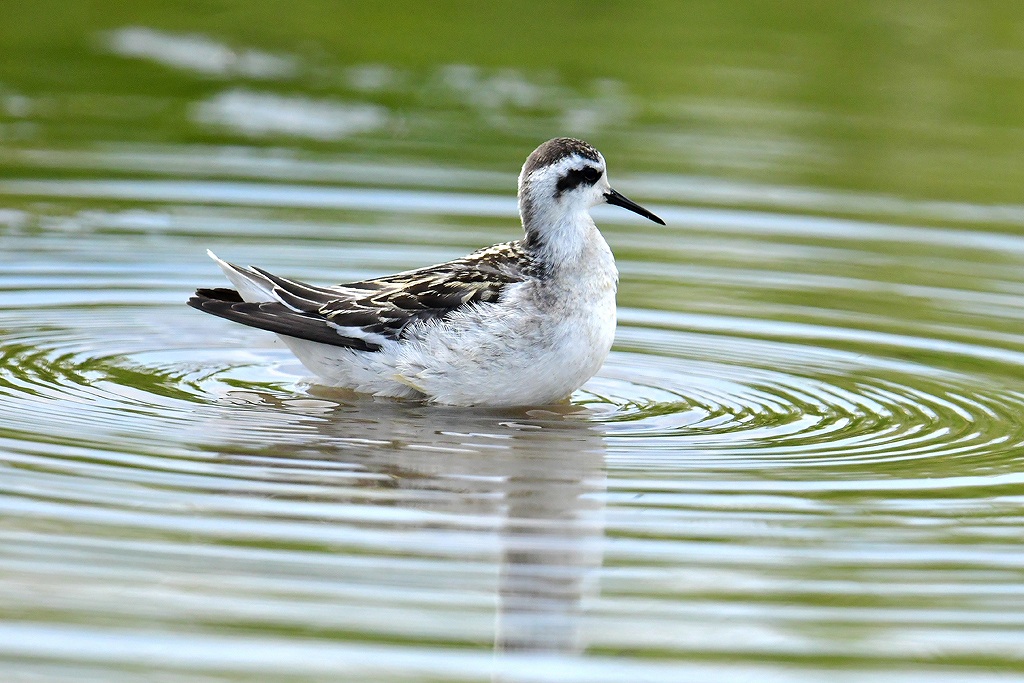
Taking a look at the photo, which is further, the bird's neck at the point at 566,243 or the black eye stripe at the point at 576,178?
the black eye stripe at the point at 576,178

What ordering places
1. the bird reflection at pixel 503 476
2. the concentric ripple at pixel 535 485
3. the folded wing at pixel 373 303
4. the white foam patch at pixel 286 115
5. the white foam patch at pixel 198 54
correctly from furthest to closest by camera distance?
the white foam patch at pixel 198 54 → the white foam patch at pixel 286 115 → the folded wing at pixel 373 303 → the bird reflection at pixel 503 476 → the concentric ripple at pixel 535 485

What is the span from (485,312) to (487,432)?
0.75 metres

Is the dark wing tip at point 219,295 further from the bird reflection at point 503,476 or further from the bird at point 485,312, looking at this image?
the bird reflection at point 503,476

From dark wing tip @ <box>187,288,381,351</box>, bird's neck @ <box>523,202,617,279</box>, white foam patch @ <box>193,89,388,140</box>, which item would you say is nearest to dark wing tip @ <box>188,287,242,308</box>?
dark wing tip @ <box>187,288,381,351</box>

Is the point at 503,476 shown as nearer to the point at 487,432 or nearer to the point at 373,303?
the point at 487,432

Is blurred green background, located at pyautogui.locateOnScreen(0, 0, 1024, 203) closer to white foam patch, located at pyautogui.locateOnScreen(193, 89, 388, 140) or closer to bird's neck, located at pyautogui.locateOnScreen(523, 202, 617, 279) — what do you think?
white foam patch, located at pyautogui.locateOnScreen(193, 89, 388, 140)

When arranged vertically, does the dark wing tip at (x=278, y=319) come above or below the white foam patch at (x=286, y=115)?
below

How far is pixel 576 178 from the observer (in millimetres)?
10656

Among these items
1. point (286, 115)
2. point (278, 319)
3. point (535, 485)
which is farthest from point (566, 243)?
point (286, 115)

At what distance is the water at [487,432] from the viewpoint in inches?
258

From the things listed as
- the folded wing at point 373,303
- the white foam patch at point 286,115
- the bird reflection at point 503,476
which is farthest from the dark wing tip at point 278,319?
the white foam patch at point 286,115

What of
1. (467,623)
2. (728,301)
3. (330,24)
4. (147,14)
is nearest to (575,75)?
(330,24)

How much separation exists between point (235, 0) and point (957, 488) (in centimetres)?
1531

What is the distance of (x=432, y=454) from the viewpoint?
30.5ft
